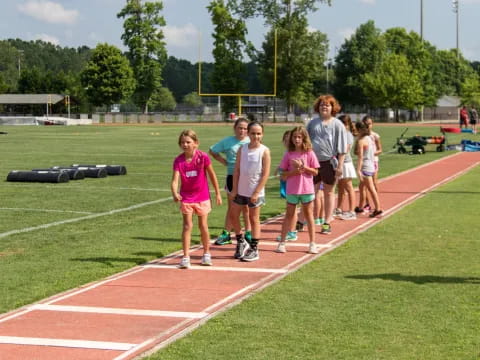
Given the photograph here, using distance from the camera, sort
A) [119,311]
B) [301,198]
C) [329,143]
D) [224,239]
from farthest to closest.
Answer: [329,143], [224,239], [301,198], [119,311]

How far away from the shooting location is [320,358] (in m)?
5.49

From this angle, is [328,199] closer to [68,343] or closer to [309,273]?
[309,273]

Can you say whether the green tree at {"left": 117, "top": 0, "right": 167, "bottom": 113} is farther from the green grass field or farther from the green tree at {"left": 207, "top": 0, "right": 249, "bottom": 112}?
the green grass field

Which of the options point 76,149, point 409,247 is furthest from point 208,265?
point 76,149

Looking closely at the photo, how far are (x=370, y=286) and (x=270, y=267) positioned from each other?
55.0 inches

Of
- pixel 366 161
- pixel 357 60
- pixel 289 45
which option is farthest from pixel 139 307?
pixel 357 60

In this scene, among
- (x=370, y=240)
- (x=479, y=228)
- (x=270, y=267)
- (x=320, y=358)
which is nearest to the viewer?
(x=320, y=358)

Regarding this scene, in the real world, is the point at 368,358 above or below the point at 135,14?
below

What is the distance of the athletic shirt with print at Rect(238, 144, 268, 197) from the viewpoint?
9.37 metres

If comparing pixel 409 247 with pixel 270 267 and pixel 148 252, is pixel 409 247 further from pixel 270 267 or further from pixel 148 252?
pixel 148 252

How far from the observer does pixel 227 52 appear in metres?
99.2

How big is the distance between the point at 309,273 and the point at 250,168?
155cm

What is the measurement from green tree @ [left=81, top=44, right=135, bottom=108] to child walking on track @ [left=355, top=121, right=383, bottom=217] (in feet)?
299

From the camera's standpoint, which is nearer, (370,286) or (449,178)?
(370,286)
